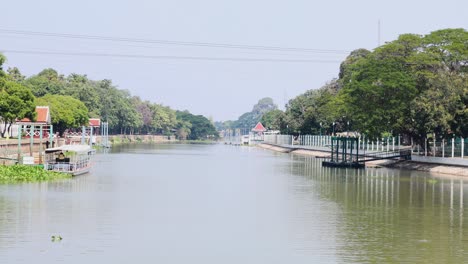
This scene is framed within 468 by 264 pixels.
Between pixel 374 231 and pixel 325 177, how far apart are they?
35.8m

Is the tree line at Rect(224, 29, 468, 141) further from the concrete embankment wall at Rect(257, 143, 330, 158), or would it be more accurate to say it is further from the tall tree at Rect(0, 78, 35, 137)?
the tall tree at Rect(0, 78, 35, 137)

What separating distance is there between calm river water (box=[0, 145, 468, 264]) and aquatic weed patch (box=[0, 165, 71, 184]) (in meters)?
2.06

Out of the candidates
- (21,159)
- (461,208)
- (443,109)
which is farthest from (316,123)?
(461,208)

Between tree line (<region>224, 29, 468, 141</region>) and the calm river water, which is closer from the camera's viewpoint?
the calm river water

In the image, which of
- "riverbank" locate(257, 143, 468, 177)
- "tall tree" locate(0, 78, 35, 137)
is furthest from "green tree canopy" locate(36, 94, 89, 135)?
"riverbank" locate(257, 143, 468, 177)

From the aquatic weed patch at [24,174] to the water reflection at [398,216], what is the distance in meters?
17.5

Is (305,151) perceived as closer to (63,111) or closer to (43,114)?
(63,111)

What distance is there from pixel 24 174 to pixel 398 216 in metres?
27.5

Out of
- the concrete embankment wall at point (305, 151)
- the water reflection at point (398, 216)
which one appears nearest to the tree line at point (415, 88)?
the water reflection at point (398, 216)

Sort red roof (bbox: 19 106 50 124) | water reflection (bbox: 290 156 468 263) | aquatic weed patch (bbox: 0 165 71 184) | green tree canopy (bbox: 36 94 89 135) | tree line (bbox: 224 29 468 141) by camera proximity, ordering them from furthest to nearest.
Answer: green tree canopy (bbox: 36 94 89 135) → red roof (bbox: 19 106 50 124) → tree line (bbox: 224 29 468 141) → aquatic weed patch (bbox: 0 165 71 184) → water reflection (bbox: 290 156 468 263)

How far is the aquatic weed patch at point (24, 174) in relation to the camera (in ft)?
179

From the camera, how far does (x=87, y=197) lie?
4534cm

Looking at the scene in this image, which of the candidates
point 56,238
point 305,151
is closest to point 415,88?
point 56,238

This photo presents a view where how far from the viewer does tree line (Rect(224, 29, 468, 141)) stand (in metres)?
74.6
